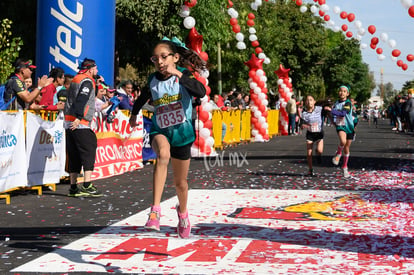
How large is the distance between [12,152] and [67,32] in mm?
5811

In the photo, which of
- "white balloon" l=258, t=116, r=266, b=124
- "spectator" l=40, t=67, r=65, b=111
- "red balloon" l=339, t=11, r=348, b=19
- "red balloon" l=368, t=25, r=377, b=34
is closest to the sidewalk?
"spectator" l=40, t=67, r=65, b=111

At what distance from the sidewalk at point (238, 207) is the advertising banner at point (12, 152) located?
1.06 feet

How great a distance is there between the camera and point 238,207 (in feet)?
32.6

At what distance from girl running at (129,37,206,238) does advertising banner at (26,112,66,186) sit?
5349mm

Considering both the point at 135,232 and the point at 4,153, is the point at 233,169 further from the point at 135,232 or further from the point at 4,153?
the point at 135,232

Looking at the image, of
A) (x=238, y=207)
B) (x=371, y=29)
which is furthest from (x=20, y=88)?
(x=371, y=29)

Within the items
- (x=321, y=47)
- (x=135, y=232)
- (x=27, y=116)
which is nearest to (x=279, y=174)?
(x=27, y=116)

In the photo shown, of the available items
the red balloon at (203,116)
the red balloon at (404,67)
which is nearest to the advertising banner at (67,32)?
the red balloon at (203,116)

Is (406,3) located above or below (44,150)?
above

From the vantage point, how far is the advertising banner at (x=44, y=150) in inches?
461

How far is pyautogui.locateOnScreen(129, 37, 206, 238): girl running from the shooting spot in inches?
262

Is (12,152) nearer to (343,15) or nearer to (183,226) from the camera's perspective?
(183,226)

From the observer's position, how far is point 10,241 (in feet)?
24.3

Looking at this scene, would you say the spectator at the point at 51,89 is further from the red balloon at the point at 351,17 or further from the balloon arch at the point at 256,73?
the red balloon at the point at 351,17
